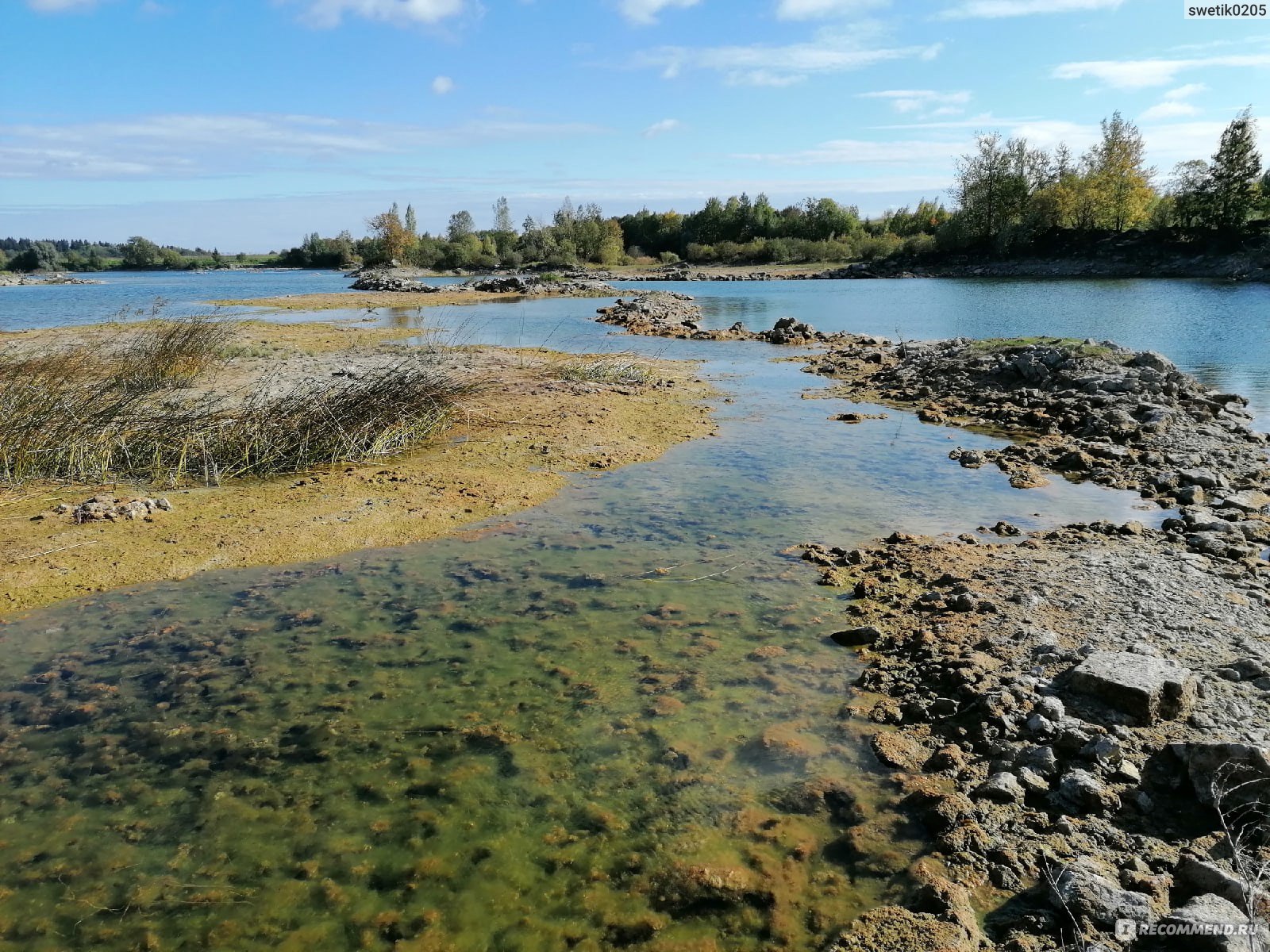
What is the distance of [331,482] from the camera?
10062 millimetres

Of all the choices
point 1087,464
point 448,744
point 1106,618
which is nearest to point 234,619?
point 448,744

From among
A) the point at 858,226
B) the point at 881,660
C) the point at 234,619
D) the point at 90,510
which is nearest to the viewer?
the point at 881,660

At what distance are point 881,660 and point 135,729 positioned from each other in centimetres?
517

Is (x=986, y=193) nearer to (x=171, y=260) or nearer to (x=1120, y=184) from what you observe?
(x=1120, y=184)

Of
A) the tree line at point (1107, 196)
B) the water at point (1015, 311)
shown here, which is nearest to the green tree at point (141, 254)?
the water at point (1015, 311)

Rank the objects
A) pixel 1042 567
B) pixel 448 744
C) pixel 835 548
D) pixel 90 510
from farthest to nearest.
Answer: pixel 90 510 → pixel 835 548 → pixel 1042 567 → pixel 448 744

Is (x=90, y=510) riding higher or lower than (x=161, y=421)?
lower

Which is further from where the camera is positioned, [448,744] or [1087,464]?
[1087,464]

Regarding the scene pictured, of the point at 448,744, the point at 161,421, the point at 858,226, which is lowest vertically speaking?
the point at 448,744

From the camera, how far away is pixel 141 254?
5758 inches

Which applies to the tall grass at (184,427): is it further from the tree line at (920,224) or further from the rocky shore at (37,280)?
the rocky shore at (37,280)

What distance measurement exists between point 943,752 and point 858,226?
378 feet

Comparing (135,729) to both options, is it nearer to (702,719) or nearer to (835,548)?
(702,719)

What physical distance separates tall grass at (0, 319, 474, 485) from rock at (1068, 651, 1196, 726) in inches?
375
